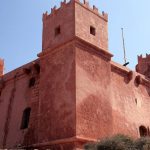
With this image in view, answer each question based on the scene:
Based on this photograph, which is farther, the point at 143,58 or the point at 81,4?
the point at 143,58

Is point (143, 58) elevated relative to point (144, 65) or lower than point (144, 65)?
elevated

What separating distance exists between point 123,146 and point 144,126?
7.62 m

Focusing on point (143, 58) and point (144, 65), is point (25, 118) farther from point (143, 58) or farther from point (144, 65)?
point (143, 58)

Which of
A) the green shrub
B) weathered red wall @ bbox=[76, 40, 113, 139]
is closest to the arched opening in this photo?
weathered red wall @ bbox=[76, 40, 113, 139]

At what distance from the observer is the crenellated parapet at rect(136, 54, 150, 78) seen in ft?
75.7

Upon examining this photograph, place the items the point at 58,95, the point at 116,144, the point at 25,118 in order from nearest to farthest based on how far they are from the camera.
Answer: the point at 116,144 → the point at 58,95 → the point at 25,118

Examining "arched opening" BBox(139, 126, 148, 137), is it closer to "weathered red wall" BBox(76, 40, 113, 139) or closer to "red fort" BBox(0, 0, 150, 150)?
"red fort" BBox(0, 0, 150, 150)

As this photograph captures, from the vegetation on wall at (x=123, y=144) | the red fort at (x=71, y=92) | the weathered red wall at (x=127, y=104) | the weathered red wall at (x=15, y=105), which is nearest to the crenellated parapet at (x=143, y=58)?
the weathered red wall at (x=127, y=104)

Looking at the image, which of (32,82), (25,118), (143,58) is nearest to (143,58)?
(143,58)

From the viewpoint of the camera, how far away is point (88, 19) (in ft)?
55.3

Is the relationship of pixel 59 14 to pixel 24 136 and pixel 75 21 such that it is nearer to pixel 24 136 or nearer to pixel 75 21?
pixel 75 21

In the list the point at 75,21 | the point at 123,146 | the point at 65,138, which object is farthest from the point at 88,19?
the point at 123,146

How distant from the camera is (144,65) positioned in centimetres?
2341

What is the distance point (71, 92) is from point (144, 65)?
33.2ft
